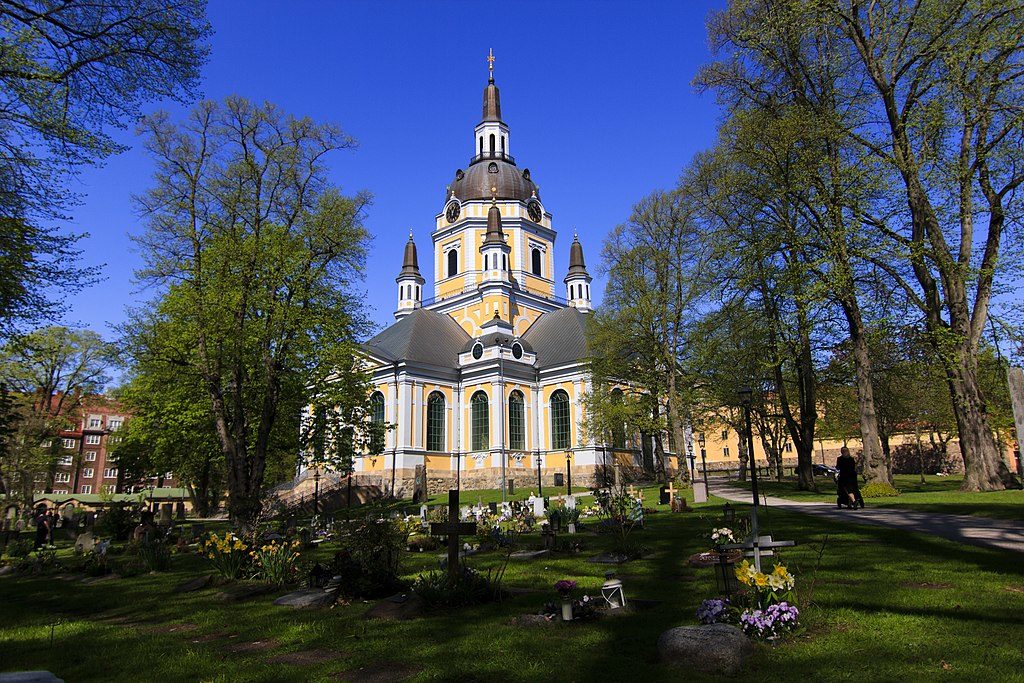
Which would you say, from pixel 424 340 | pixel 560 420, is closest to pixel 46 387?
pixel 424 340

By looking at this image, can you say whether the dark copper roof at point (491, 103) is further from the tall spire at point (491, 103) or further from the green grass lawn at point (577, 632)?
the green grass lawn at point (577, 632)

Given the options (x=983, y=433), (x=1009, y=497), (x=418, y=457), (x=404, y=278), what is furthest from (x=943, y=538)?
(x=404, y=278)

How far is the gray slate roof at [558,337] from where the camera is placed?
4335 cm

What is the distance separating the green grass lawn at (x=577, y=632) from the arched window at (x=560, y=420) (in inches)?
1230

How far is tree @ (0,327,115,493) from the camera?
38844 millimetres

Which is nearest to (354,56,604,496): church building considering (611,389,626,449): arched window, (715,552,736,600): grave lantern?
(611,389,626,449): arched window

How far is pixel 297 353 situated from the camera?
74.7ft

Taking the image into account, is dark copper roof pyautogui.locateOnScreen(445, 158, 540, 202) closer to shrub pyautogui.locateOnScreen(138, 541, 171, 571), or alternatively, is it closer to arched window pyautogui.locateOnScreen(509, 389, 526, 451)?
arched window pyautogui.locateOnScreen(509, 389, 526, 451)

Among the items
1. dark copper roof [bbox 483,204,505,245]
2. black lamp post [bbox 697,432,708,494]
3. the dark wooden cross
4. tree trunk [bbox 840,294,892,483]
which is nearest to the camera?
the dark wooden cross

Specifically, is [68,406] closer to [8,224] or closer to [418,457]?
[418,457]

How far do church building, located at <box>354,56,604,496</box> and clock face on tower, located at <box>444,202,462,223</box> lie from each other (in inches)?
3.3

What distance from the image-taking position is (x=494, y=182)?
53625 millimetres

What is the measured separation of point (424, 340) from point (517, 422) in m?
8.55

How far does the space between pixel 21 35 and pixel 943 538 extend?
18.7 m
